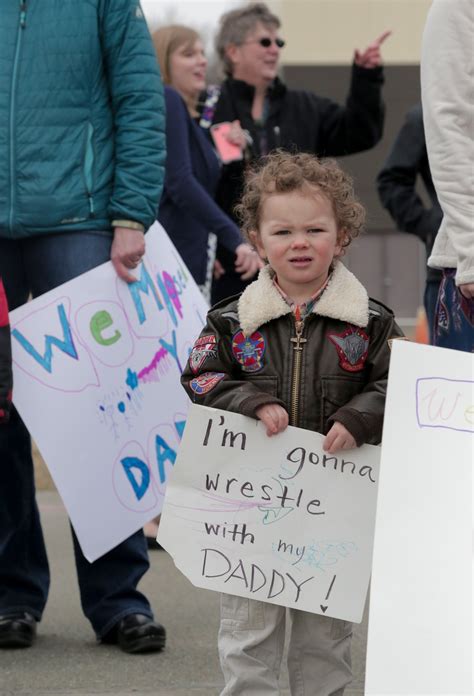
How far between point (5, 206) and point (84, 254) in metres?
0.27

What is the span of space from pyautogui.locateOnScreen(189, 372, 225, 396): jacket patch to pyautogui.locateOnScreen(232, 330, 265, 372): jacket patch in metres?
0.06

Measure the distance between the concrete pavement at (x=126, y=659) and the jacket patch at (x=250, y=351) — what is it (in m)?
1.02

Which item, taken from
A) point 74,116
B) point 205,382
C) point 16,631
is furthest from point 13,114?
point 16,631

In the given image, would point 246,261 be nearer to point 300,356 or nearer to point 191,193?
point 191,193

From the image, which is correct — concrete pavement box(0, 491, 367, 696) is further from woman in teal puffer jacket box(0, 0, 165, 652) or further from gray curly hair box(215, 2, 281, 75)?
gray curly hair box(215, 2, 281, 75)

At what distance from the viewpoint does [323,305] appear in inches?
118

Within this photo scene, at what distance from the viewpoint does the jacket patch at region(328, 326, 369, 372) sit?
299cm

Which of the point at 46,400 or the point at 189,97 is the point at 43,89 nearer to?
the point at 46,400

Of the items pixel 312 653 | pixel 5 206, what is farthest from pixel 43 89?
pixel 312 653

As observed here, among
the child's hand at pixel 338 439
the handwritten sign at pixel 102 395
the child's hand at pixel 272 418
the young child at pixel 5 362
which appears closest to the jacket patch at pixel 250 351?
the child's hand at pixel 272 418

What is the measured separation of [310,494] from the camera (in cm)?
293

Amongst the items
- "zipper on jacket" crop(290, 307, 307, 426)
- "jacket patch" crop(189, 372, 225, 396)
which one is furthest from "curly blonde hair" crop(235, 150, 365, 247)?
"jacket patch" crop(189, 372, 225, 396)

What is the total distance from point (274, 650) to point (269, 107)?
3.06 m

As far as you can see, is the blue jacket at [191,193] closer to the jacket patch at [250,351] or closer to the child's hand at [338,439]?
the jacket patch at [250,351]
